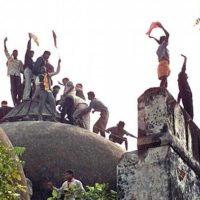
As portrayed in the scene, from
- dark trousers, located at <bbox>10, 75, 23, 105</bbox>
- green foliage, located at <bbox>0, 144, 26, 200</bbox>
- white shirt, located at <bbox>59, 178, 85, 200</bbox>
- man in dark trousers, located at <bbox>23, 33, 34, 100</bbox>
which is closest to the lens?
green foliage, located at <bbox>0, 144, 26, 200</bbox>

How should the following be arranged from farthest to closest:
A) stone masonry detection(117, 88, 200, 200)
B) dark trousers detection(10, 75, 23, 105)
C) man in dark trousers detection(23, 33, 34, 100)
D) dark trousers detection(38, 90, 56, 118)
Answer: dark trousers detection(10, 75, 23, 105) < man in dark trousers detection(23, 33, 34, 100) < dark trousers detection(38, 90, 56, 118) < stone masonry detection(117, 88, 200, 200)

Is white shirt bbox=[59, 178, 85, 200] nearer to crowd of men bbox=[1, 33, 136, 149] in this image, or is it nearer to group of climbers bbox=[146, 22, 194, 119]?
group of climbers bbox=[146, 22, 194, 119]

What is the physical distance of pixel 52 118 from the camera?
13.0 m

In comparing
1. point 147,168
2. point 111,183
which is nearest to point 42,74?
point 111,183

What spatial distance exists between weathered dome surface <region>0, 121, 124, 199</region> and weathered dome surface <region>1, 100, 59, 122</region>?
1.77ft

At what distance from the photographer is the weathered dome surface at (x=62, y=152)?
36.6 feet

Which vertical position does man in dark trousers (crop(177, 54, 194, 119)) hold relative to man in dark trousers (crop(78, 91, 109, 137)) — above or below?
below

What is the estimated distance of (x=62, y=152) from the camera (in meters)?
11.5

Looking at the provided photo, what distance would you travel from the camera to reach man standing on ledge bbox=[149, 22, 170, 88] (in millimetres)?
10164

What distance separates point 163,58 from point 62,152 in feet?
8.42

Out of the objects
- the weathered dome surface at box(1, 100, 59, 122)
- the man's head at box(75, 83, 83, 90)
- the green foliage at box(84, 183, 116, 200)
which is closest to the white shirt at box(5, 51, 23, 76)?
the weathered dome surface at box(1, 100, 59, 122)

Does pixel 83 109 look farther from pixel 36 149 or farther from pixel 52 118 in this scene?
pixel 36 149

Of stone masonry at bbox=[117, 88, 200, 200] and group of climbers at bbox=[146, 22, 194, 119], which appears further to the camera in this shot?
group of climbers at bbox=[146, 22, 194, 119]

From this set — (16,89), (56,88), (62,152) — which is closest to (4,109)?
(16,89)
